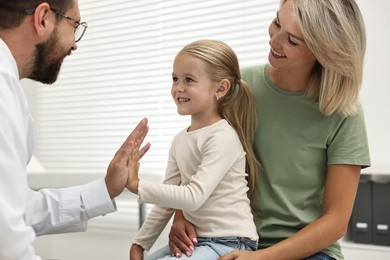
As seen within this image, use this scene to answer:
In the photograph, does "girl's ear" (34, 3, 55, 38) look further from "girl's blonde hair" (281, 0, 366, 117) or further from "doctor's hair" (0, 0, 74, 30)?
"girl's blonde hair" (281, 0, 366, 117)

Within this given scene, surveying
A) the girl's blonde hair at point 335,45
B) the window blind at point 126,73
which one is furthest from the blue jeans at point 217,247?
the window blind at point 126,73

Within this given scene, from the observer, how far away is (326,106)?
1.53 meters

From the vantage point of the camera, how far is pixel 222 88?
1606 mm

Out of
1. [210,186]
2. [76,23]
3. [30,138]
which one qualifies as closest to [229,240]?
[210,186]

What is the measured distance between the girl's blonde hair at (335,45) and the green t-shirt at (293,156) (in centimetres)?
6

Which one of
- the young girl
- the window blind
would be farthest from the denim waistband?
the window blind

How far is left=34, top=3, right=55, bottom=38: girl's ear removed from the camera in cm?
131

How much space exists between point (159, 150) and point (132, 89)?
541 millimetres

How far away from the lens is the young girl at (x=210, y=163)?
56.4 inches

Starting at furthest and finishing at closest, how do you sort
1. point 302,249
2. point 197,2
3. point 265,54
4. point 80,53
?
point 80,53 < point 197,2 < point 265,54 < point 302,249

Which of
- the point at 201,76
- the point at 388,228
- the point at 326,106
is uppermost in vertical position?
the point at 201,76

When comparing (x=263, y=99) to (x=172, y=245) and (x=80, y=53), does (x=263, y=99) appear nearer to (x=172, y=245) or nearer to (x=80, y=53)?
(x=172, y=245)

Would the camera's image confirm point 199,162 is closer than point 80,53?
Yes

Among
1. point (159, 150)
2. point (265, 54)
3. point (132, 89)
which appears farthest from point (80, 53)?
point (265, 54)
